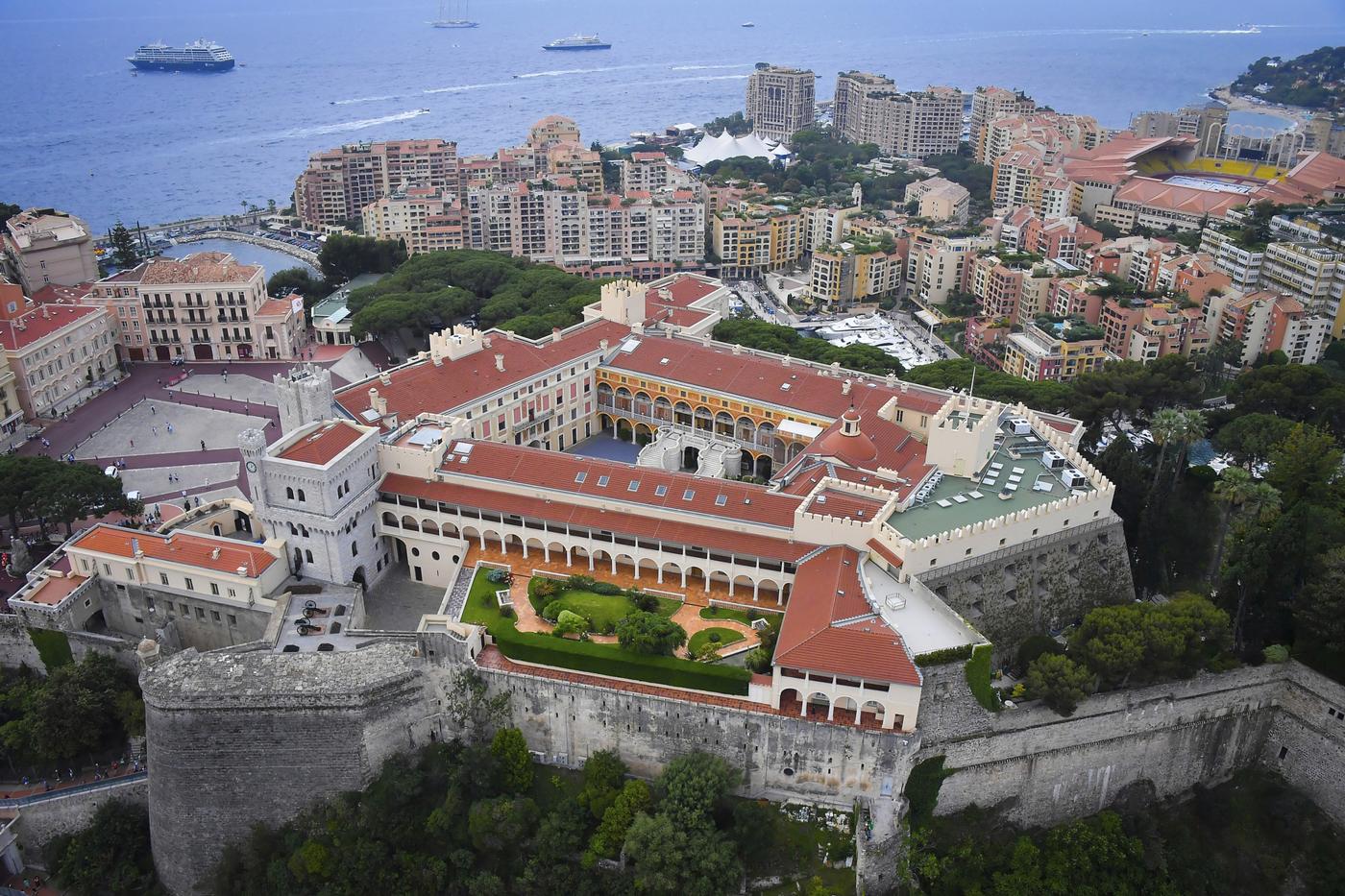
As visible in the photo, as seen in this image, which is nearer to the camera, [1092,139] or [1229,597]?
[1229,597]

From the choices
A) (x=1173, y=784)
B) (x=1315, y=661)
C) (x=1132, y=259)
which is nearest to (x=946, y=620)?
(x=1173, y=784)

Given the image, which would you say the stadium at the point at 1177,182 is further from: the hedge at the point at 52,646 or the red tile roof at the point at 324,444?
the hedge at the point at 52,646

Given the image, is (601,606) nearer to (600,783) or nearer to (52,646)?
(600,783)

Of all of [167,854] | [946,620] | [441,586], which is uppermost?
[946,620]

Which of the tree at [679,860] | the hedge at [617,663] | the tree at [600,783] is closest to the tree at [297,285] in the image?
the hedge at [617,663]

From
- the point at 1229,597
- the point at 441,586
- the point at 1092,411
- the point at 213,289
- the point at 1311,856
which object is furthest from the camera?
the point at 213,289

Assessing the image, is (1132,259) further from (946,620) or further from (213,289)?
(213,289)

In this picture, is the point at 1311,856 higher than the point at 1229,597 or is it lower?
lower
